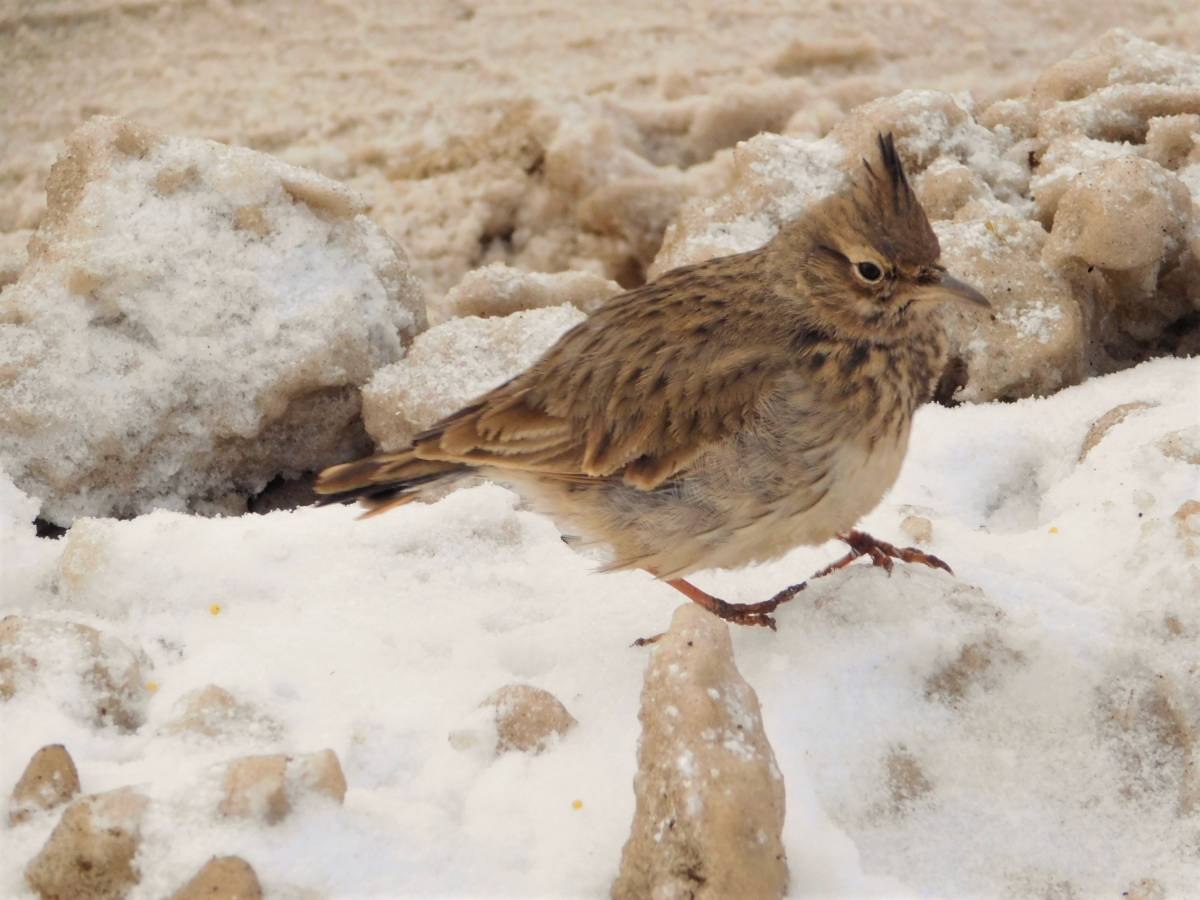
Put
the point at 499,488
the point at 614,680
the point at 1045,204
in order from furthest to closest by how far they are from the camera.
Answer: the point at 1045,204 → the point at 499,488 → the point at 614,680

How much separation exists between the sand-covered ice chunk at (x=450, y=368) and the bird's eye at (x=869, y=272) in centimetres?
117

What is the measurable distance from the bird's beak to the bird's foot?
541 mm

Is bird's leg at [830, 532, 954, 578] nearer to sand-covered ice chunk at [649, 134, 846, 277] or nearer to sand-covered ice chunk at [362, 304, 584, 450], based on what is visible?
sand-covered ice chunk at [362, 304, 584, 450]

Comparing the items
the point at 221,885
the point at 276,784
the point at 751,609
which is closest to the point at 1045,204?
the point at 751,609

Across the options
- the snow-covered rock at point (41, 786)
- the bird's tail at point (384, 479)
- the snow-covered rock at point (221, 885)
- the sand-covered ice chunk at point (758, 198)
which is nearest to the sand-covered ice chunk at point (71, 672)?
the snow-covered rock at point (41, 786)

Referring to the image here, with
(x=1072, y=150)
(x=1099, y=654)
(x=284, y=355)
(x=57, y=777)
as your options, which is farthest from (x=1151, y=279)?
(x=57, y=777)

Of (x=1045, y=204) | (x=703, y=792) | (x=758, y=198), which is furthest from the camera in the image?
(x=758, y=198)

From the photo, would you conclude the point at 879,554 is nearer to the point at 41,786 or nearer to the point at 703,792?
the point at 703,792

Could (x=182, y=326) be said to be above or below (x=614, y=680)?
above

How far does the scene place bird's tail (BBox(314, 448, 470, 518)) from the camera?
3270 mm

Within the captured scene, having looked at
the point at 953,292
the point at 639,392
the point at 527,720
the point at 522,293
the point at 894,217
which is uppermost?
the point at 894,217

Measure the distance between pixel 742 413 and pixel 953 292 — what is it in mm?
522

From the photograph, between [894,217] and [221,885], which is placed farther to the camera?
[894,217]

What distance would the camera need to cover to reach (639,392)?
A: 319cm
